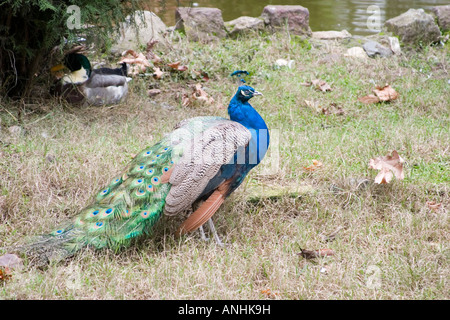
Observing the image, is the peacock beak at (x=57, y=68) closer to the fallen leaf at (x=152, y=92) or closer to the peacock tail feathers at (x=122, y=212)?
the fallen leaf at (x=152, y=92)

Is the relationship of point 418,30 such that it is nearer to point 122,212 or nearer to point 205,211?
point 205,211

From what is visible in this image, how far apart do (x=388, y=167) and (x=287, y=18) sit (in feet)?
13.5

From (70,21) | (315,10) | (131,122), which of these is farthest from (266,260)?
(315,10)

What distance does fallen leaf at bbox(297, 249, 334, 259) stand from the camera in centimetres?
305

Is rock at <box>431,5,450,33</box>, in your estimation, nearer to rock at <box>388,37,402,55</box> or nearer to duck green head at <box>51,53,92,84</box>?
rock at <box>388,37,402,55</box>

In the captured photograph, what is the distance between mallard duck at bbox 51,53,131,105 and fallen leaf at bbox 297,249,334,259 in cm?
272

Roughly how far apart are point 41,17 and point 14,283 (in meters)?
2.59

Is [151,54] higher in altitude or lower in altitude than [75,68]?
lower

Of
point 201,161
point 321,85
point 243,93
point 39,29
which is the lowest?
point 321,85

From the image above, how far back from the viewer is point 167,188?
298 centimetres

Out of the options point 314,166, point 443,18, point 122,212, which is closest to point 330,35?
point 443,18

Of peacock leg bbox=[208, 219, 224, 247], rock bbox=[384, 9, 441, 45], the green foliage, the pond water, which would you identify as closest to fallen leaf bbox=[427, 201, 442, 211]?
peacock leg bbox=[208, 219, 224, 247]

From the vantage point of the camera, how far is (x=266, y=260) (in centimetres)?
298

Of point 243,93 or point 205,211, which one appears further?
point 243,93
